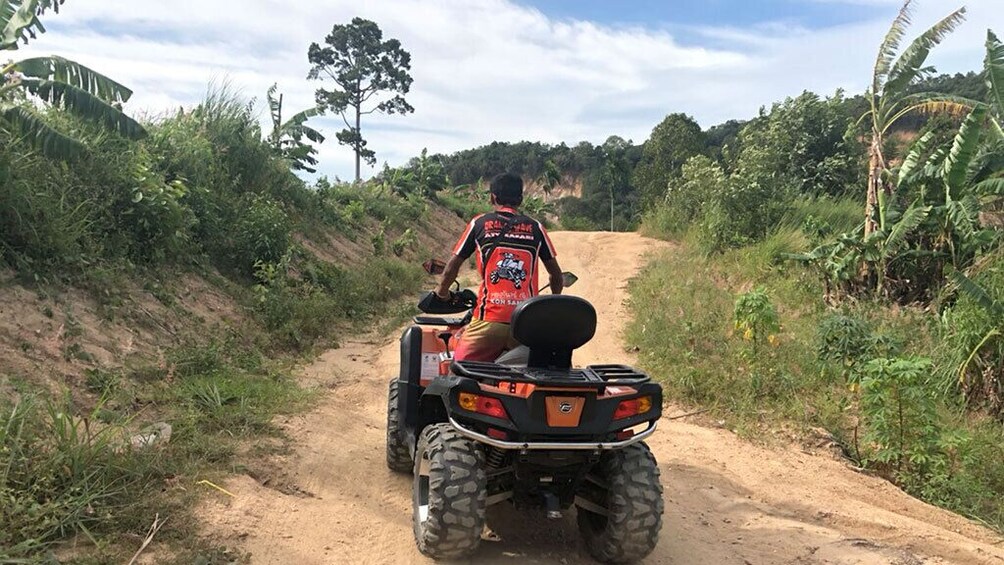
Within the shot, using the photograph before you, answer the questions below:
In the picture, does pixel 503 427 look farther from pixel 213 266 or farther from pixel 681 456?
pixel 213 266

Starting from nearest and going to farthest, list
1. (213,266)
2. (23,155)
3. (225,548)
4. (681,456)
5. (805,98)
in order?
(225,548), (681,456), (23,155), (213,266), (805,98)

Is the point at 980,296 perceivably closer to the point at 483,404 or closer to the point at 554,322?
the point at 554,322

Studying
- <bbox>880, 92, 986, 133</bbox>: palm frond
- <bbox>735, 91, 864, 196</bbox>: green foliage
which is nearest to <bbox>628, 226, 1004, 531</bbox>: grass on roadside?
<bbox>880, 92, 986, 133</bbox>: palm frond

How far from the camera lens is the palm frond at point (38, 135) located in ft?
22.0

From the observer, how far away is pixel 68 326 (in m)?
5.89

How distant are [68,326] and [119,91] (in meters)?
3.09

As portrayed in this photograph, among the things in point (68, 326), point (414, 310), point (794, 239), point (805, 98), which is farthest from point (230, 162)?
point (805, 98)

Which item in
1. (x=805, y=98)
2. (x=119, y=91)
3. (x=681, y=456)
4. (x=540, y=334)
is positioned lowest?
(x=681, y=456)

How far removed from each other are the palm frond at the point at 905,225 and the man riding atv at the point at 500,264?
22.7ft

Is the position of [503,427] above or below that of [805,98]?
below

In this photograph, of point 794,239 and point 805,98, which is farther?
point 805,98

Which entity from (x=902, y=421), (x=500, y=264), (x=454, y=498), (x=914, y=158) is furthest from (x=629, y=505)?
(x=914, y=158)

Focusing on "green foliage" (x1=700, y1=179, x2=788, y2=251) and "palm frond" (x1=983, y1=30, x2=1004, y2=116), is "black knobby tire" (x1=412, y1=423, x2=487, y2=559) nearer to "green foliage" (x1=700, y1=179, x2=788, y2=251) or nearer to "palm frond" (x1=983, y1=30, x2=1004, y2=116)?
A: "palm frond" (x1=983, y1=30, x2=1004, y2=116)

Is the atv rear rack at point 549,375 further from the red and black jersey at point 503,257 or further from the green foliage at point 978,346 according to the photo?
the green foliage at point 978,346
